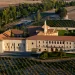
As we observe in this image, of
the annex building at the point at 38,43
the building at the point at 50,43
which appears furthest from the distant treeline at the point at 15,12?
the building at the point at 50,43

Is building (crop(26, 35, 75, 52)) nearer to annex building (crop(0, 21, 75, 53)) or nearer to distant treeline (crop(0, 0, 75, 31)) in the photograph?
annex building (crop(0, 21, 75, 53))

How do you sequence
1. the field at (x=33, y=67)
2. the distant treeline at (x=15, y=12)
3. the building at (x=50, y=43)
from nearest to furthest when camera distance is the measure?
1. the field at (x=33, y=67)
2. the building at (x=50, y=43)
3. the distant treeline at (x=15, y=12)

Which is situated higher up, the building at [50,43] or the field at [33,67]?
the building at [50,43]

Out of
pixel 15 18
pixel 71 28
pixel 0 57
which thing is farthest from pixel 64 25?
pixel 0 57

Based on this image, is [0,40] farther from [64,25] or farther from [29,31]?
[64,25]

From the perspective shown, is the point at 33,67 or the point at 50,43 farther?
the point at 50,43

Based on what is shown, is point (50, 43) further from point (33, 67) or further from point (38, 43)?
point (33, 67)

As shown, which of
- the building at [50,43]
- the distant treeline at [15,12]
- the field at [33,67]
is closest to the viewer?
the field at [33,67]

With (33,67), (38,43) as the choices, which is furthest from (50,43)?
(33,67)

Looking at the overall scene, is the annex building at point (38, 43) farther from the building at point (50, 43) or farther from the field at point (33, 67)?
the field at point (33, 67)
